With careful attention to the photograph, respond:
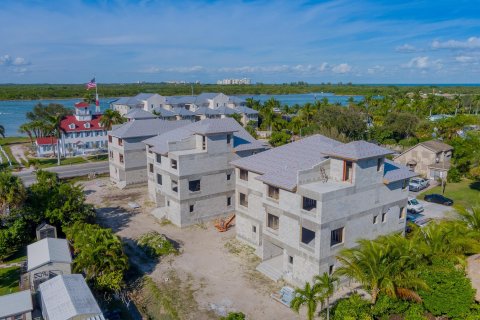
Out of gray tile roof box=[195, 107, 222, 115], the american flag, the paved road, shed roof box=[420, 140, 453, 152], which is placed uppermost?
the american flag

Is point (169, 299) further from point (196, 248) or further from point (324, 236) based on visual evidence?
point (324, 236)

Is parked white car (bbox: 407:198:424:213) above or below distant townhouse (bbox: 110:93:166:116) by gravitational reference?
below

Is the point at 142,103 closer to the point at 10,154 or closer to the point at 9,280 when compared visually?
the point at 10,154

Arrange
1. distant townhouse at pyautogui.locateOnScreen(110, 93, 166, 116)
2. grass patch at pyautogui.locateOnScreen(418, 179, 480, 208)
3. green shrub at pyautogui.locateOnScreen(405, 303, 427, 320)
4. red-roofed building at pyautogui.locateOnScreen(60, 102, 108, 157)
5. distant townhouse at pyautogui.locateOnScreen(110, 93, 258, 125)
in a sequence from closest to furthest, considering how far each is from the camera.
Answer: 1. green shrub at pyautogui.locateOnScreen(405, 303, 427, 320)
2. grass patch at pyautogui.locateOnScreen(418, 179, 480, 208)
3. red-roofed building at pyautogui.locateOnScreen(60, 102, 108, 157)
4. distant townhouse at pyautogui.locateOnScreen(110, 93, 258, 125)
5. distant townhouse at pyautogui.locateOnScreen(110, 93, 166, 116)

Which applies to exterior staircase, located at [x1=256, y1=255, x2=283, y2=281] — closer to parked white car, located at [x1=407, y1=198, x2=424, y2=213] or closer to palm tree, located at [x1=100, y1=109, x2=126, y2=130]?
parked white car, located at [x1=407, y1=198, x2=424, y2=213]

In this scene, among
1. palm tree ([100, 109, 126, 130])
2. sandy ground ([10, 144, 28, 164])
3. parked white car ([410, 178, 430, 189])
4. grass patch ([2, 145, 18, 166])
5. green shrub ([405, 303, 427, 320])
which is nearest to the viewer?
green shrub ([405, 303, 427, 320])

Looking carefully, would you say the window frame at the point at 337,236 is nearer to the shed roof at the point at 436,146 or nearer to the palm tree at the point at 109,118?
the shed roof at the point at 436,146

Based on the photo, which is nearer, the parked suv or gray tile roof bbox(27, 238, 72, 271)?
gray tile roof bbox(27, 238, 72, 271)

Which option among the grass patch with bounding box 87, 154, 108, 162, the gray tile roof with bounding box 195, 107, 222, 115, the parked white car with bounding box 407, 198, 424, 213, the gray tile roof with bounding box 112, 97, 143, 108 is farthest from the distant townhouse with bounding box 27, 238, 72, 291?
the gray tile roof with bounding box 112, 97, 143, 108
